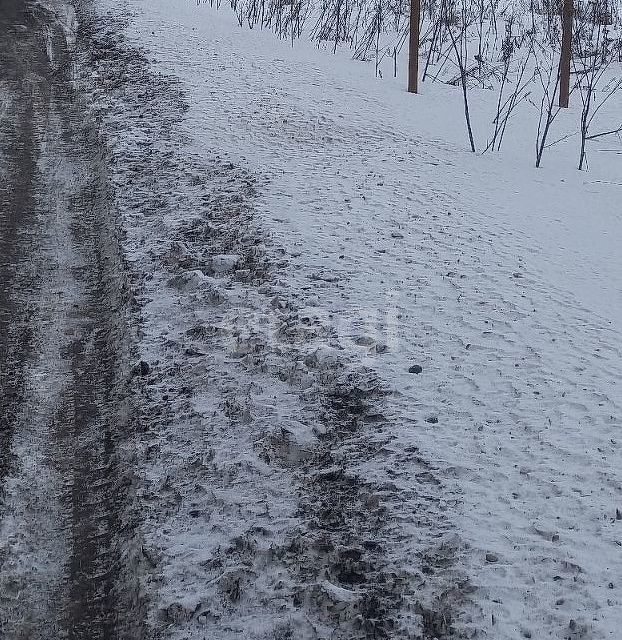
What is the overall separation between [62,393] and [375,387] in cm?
201

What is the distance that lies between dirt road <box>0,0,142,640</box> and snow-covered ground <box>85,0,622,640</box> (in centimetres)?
23

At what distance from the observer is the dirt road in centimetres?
331

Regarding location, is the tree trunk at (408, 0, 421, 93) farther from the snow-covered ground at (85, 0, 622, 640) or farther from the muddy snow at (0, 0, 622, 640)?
the muddy snow at (0, 0, 622, 640)

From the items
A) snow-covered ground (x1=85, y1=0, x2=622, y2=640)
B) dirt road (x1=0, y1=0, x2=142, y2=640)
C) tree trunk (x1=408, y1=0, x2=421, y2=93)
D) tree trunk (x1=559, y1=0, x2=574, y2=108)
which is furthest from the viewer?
tree trunk (x1=408, y1=0, x2=421, y2=93)

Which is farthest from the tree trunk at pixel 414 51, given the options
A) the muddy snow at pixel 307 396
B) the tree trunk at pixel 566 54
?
the muddy snow at pixel 307 396

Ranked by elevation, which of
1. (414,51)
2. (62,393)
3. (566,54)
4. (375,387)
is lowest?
(62,393)

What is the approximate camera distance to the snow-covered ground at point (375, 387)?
3.18m

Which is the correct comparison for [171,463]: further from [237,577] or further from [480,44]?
[480,44]

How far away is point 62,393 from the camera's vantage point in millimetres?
4508

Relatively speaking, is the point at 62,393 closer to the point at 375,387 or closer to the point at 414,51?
the point at 375,387

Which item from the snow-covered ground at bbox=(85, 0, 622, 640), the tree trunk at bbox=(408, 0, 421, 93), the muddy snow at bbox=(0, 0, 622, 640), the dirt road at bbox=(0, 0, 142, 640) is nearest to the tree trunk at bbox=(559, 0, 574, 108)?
the tree trunk at bbox=(408, 0, 421, 93)

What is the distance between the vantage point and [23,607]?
127 inches

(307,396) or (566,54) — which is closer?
(307,396)

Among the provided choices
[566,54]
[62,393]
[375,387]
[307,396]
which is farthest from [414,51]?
[62,393]
